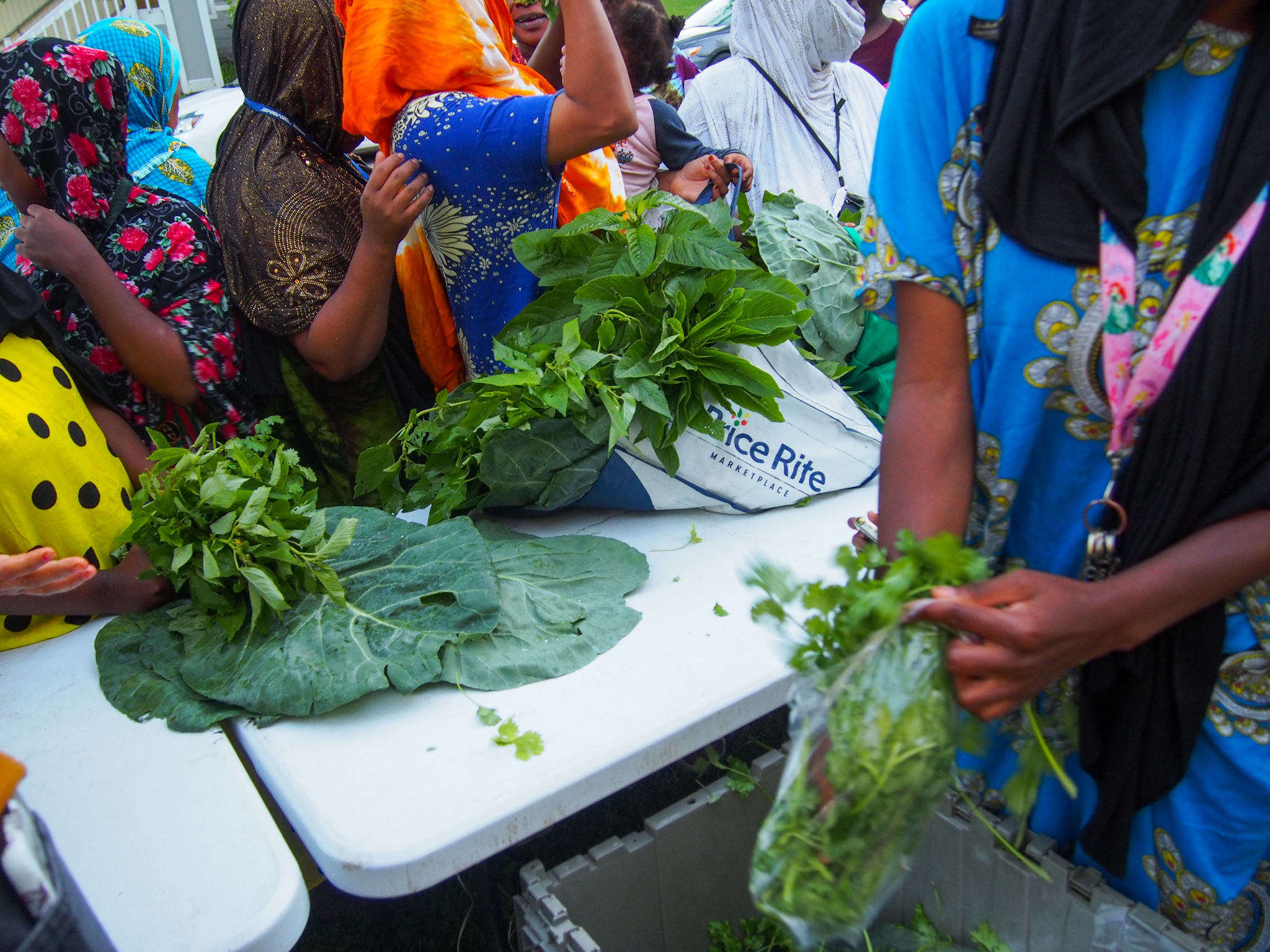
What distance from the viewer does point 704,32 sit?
352 inches

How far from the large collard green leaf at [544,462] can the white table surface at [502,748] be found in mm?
295

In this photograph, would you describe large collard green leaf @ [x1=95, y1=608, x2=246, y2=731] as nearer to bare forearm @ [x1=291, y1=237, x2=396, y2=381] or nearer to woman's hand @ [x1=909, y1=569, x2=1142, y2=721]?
bare forearm @ [x1=291, y1=237, x2=396, y2=381]

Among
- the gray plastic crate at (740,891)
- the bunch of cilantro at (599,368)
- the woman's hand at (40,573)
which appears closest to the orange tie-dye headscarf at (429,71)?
the bunch of cilantro at (599,368)

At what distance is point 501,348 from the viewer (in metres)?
1.81

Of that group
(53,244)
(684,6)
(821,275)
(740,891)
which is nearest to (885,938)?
(740,891)

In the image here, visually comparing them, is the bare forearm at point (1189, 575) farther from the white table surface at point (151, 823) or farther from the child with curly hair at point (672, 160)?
the child with curly hair at point (672, 160)

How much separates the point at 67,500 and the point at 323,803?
855 mm

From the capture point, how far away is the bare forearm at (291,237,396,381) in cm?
204

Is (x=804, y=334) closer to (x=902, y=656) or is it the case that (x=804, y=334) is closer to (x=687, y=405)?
(x=687, y=405)

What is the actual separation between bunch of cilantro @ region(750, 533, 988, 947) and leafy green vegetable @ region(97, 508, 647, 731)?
578 millimetres

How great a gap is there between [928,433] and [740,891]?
3.87ft

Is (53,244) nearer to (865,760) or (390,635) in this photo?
(390,635)

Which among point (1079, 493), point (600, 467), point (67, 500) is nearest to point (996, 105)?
point (1079, 493)

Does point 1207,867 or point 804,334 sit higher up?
point 804,334
